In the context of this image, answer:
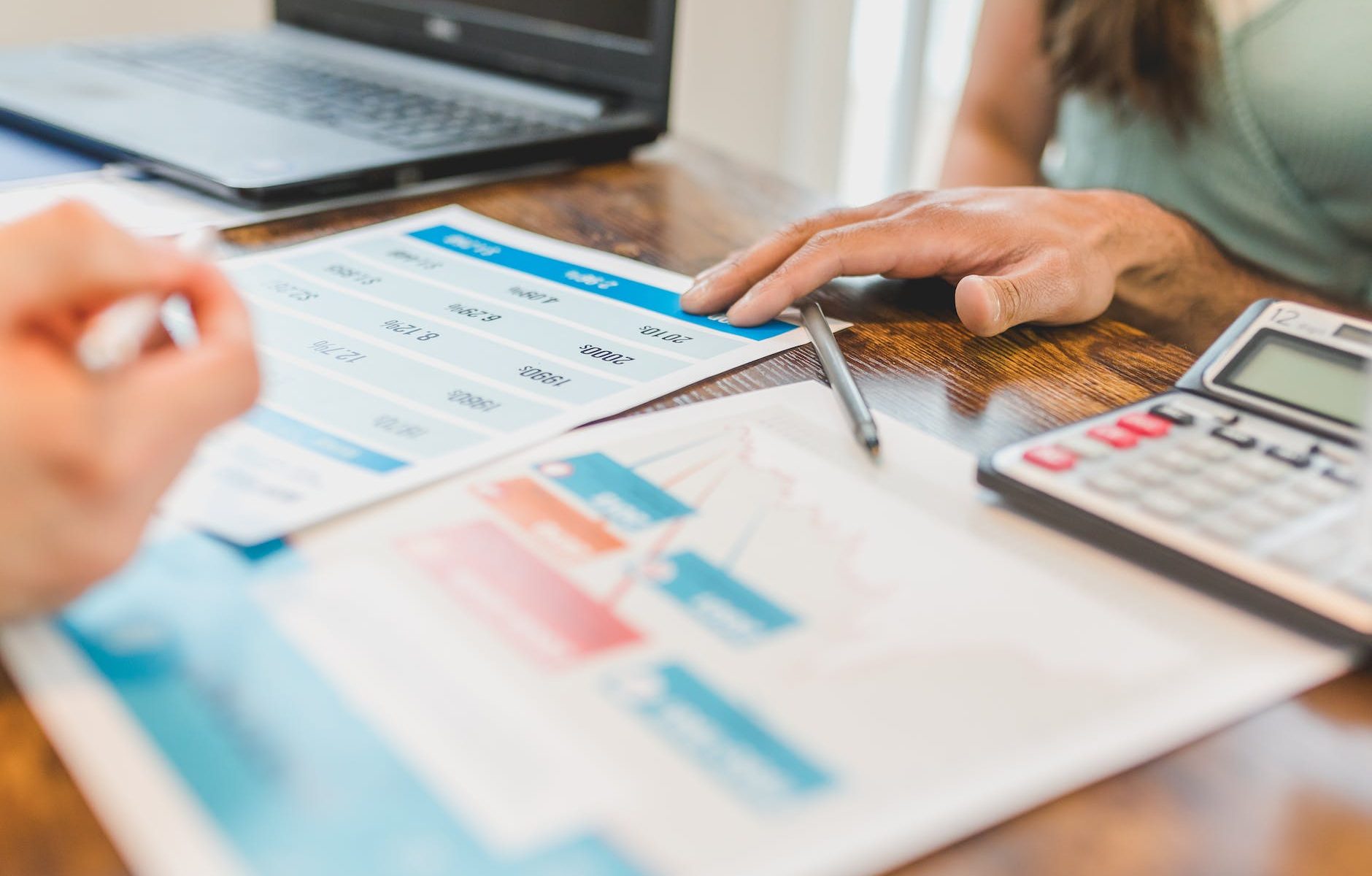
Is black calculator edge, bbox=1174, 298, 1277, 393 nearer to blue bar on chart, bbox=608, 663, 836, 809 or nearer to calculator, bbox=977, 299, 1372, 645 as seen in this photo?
calculator, bbox=977, 299, 1372, 645

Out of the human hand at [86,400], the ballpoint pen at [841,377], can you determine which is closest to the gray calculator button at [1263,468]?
the ballpoint pen at [841,377]

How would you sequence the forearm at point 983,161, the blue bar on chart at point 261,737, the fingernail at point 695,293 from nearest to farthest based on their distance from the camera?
the blue bar on chart at point 261,737, the fingernail at point 695,293, the forearm at point 983,161

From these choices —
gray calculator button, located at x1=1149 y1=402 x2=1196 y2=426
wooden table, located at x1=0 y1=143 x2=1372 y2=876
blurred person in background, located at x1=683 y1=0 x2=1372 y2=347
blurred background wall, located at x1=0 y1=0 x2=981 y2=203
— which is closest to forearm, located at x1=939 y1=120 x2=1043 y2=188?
blurred person in background, located at x1=683 y1=0 x2=1372 y2=347

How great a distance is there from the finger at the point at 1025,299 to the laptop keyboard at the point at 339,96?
37 cm

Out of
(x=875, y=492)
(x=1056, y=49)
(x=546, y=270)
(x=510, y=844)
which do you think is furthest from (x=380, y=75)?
(x=510, y=844)

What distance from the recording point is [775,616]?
0.33 meters

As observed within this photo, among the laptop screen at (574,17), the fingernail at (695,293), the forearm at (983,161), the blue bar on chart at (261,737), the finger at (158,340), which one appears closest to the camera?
the blue bar on chart at (261,737)

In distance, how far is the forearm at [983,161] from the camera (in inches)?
38.9

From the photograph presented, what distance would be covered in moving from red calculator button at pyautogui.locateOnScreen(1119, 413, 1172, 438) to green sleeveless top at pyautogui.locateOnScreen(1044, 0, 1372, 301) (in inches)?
14.8

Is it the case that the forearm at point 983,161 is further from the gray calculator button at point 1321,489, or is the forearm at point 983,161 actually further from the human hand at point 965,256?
the gray calculator button at point 1321,489

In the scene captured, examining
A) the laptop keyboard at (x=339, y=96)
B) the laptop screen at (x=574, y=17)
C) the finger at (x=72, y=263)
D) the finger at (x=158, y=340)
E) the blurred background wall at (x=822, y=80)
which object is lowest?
the blurred background wall at (x=822, y=80)

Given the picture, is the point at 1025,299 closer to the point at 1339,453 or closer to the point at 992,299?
the point at 992,299

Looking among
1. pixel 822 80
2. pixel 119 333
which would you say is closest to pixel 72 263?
pixel 119 333

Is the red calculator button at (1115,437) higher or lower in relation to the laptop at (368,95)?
lower
